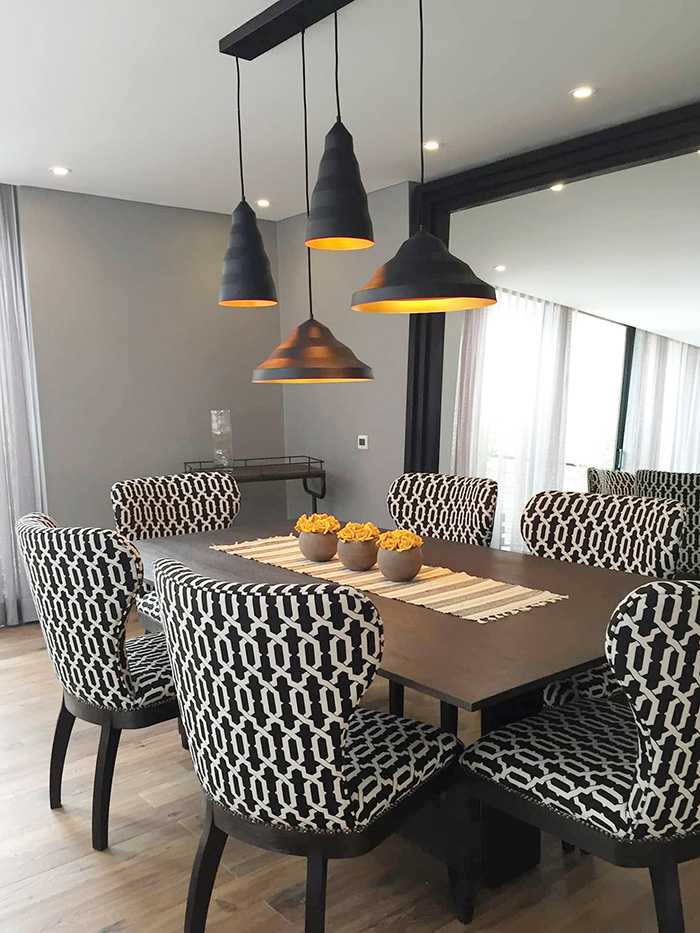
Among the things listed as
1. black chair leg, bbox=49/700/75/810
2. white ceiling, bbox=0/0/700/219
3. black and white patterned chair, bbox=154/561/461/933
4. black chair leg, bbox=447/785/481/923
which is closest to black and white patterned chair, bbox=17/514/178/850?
black chair leg, bbox=49/700/75/810

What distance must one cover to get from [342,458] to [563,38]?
290 cm

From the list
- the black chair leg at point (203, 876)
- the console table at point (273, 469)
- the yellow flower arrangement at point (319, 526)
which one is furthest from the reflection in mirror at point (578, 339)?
the black chair leg at point (203, 876)

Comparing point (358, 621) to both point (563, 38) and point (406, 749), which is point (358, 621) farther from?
point (563, 38)

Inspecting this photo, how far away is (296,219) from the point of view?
511 centimetres

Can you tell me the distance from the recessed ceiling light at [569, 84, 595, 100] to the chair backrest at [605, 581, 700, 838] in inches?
92.4

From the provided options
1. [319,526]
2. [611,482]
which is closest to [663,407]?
[611,482]

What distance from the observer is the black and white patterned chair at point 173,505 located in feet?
11.5

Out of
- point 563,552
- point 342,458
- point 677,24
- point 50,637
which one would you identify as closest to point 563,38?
point 677,24

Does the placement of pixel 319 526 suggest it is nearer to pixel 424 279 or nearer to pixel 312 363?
pixel 312 363

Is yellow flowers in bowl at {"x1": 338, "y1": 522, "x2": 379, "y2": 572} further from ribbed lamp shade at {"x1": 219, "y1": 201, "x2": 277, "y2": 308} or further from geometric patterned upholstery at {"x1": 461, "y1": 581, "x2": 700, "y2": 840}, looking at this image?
ribbed lamp shade at {"x1": 219, "y1": 201, "x2": 277, "y2": 308}

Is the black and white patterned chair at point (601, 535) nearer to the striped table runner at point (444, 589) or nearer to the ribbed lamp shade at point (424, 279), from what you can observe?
the striped table runner at point (444, 589)

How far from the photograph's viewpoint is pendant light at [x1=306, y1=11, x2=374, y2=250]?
219 cm

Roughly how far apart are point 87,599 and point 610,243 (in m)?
3.79

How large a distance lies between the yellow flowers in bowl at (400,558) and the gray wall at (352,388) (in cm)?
218
